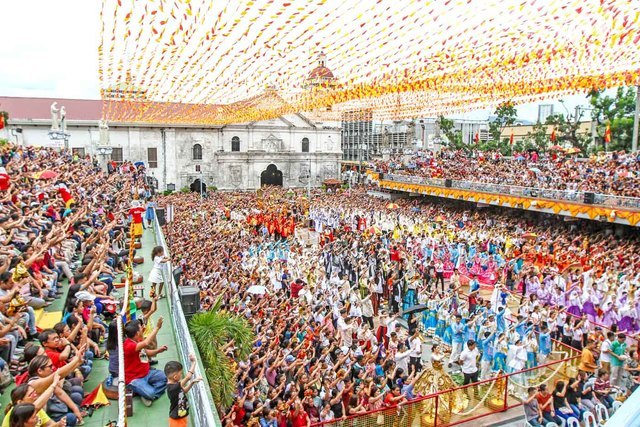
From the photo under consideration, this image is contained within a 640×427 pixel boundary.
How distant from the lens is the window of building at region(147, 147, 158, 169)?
51156mm

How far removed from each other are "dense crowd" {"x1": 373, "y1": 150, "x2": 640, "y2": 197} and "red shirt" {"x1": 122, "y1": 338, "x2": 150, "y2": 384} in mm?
23685

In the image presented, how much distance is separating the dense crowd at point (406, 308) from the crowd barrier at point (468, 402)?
0.63 ft

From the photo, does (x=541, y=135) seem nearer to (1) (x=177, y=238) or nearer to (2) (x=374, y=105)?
(2) (x=374, y=105)

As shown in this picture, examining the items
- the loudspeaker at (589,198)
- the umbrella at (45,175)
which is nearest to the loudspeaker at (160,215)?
the umbrella at (45,175)

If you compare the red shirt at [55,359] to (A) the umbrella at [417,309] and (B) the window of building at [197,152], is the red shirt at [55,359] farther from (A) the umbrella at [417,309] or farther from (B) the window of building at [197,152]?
(B) the window of building at [197,152]

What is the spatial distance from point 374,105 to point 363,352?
22503 millimetres

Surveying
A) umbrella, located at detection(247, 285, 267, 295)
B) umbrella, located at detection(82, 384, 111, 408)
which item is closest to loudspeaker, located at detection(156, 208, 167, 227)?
umbrella, located at detection(247, 285, 267, 295)

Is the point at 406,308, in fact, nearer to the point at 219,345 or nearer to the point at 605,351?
the point at 605,351

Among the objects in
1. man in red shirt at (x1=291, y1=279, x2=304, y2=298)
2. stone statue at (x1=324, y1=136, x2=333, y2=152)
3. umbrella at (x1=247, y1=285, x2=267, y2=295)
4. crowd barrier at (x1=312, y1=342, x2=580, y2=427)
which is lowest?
crowd barrier at (x1=312, y1=342, x2=580, y2=427)

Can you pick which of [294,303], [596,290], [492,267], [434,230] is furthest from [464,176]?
[294,303]

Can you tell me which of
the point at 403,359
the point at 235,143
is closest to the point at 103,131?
the point at 403,359

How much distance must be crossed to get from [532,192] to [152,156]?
3778 cm

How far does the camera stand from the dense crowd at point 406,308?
8461 mm

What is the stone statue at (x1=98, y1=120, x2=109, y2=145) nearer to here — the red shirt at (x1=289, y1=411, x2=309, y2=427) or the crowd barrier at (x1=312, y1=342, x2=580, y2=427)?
the red shirt at (x1=289, y1=411, x2=309, y2=427)
